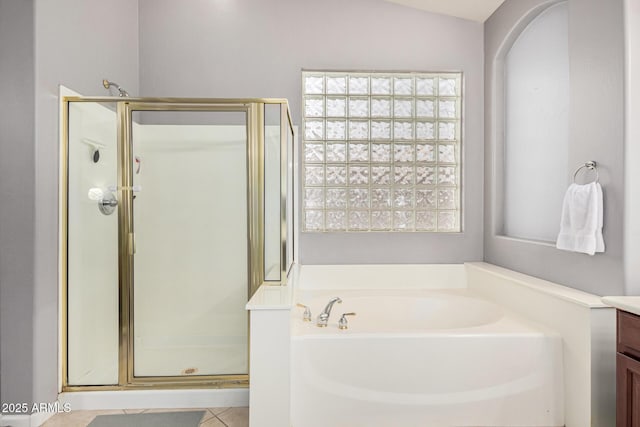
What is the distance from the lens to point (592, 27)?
1740 millimetres

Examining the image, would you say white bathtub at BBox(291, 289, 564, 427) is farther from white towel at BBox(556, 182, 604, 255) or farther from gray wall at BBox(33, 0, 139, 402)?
gray wall at BBox(33, 0, 139, 402)

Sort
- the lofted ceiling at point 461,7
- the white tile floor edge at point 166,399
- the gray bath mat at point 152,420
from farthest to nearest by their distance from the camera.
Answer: the lofted ceiling at point 461,7, the white tile floor edge at point 166,399, the gray bath mat at point 152,420

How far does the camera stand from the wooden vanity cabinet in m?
1.29

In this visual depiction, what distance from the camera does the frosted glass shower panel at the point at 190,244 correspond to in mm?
1974

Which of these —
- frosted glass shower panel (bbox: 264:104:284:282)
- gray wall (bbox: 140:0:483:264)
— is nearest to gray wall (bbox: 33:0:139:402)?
gray wall (bbox: 140:0:483:264)

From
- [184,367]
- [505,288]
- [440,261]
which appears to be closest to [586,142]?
[505,288]

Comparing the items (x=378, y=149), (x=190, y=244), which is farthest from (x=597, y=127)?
(x=190, y=244)

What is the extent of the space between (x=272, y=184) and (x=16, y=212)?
1.17m

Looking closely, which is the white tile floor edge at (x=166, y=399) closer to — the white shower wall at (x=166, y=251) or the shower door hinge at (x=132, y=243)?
the white shower wall at (x=166, y=251)

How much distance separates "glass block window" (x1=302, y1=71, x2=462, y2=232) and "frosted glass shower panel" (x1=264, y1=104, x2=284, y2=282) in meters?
0.79

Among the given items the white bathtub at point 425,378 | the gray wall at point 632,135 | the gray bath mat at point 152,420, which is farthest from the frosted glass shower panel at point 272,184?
the gray wall at point 632,135

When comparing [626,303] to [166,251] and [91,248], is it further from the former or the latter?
[91,248]

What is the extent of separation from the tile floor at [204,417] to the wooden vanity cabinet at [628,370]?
1.53 metres

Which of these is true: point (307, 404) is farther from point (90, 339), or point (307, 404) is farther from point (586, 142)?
point (586, 142)
